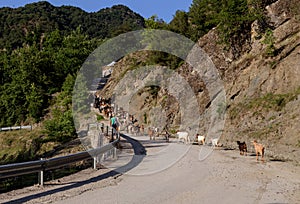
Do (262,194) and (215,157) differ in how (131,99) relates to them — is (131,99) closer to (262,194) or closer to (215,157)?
(215,157)

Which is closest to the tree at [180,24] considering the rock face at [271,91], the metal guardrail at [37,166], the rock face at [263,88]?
the rock face at [263,88]

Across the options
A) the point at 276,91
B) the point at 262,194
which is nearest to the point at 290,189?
the point at 262,194

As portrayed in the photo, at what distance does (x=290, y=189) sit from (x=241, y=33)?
2680 cm

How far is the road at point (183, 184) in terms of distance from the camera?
8.34 metres

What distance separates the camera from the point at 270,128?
20469 mm

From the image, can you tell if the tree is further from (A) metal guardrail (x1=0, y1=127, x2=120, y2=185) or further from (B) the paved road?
(A) metal guardrail (x1=0, y1=127, x2=120, y2=185)

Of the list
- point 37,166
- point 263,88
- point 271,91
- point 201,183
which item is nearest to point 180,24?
point 263,88

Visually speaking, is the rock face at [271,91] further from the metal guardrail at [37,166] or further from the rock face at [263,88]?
the metal guardrail at [37,166]

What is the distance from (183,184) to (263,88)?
17.9 metres

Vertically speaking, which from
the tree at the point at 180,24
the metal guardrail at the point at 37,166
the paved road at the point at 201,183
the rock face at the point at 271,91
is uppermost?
the tree at the point at 180,24

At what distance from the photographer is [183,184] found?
32.5 ft

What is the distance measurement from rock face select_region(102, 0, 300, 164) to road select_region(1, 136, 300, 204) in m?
3.61

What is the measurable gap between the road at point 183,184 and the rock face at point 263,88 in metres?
3.61

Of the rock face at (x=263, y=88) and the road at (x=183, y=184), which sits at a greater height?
the rock face at (x=263, y=88)
